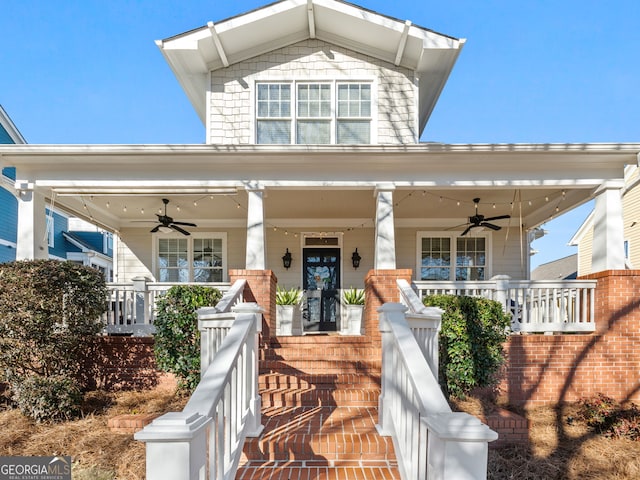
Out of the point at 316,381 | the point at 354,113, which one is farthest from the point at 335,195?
the point at 316,381

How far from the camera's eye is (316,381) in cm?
475

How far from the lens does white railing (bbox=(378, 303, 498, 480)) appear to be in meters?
1.83

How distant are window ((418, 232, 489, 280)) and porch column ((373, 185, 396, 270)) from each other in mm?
4080

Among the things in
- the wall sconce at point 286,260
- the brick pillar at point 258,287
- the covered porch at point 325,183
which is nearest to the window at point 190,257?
the covered porch at point 325,183

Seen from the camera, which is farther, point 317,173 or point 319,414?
point 317,173

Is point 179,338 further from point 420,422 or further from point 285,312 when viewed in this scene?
point 420,422

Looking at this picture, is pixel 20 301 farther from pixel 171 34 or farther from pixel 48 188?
pixel 171 34

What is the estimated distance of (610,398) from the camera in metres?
5.52

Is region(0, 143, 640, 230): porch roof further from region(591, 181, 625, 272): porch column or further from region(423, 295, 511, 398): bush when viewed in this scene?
region(423, 295, 511, 398): bush

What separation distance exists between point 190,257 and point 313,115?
503cm

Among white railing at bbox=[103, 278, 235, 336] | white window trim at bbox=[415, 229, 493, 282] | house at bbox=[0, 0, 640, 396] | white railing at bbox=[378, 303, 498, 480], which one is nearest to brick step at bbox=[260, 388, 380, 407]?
white railing at bbox=[378, 303, 498, 480]

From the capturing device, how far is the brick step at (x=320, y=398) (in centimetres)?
429

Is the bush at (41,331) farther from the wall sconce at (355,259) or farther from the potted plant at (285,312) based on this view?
the wall sconce at (355,259)

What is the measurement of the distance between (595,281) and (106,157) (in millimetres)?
7936
